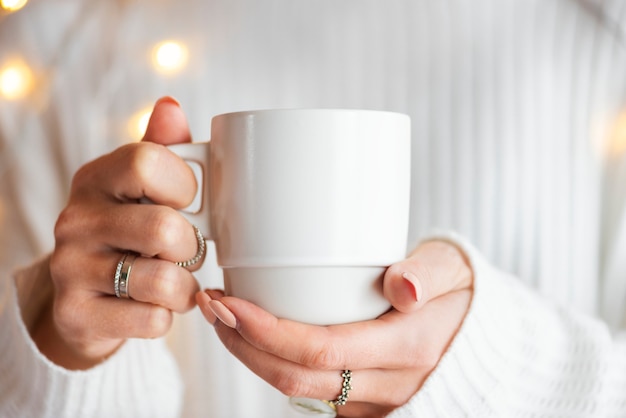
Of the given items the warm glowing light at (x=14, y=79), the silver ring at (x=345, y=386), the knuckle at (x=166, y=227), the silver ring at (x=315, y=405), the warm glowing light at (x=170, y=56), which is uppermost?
the warm glowing light at (x=170, y=56)

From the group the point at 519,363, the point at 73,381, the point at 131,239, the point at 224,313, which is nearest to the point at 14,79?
the point at 73,381

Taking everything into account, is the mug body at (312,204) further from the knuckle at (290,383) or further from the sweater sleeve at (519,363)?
the sweater sleeve at (519,363)

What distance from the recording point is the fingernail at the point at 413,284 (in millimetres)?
635

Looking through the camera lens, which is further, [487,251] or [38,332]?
[487,251]

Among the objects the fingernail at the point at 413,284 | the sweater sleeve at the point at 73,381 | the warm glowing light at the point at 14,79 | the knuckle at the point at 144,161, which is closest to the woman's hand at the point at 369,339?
the fingernail at the point at 413,284

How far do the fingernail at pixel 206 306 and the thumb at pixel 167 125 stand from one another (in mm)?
169

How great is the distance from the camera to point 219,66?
4.09ft

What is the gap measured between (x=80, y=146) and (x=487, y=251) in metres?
0.77

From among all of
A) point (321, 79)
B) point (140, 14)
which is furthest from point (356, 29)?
point (140, 14)

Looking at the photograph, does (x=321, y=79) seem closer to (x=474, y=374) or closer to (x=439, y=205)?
(x=439, y=205)

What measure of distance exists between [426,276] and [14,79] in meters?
0.97

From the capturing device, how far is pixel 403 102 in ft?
4.06

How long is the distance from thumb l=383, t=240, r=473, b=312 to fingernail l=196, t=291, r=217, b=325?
6.8 inches

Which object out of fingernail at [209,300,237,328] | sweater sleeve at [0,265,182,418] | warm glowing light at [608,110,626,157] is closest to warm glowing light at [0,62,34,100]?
sweater sleeve at [0,265,182,418]
